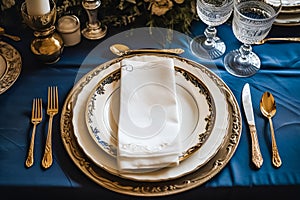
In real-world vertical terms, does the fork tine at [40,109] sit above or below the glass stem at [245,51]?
below

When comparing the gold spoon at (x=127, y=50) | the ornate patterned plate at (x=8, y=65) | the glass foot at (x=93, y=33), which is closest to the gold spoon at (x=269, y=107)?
the gold spoon at (x=127, y=50)

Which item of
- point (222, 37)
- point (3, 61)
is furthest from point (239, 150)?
point (3, 61)

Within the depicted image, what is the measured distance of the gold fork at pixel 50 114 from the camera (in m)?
0.87

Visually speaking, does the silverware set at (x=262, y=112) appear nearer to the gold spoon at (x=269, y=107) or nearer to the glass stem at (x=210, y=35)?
the gold spoon at (x=269, y=107)

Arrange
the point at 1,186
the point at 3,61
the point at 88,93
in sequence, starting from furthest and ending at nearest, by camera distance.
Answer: the point at 3,61 < the point at 88,93 < the point at 1,186

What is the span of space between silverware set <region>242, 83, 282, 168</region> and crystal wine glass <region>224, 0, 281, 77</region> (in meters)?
0.06

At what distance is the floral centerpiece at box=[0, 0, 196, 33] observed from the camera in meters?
1.05

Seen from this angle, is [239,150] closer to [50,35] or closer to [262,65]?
[262,65]

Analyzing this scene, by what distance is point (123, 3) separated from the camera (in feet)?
3.61

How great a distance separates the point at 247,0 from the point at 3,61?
1.82 feet

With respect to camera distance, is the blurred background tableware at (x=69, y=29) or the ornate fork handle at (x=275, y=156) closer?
the ornate fork handle at (x=275, y=156)

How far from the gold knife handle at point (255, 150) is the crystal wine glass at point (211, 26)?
226 mm

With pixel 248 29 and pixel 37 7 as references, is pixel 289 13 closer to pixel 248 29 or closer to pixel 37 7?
pixel 248 29

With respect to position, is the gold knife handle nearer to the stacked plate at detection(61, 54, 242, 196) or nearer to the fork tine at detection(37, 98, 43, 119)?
the stacked plate at detection(61, 54, 242, 196)
